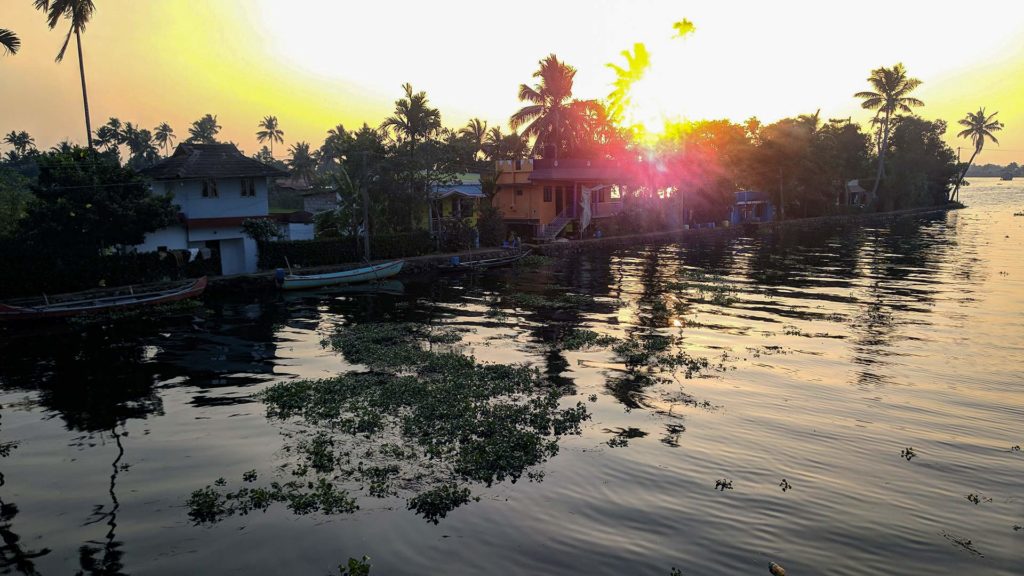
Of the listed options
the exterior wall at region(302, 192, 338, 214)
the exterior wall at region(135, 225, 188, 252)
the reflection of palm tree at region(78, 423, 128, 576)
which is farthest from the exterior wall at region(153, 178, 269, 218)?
the exterior wall at region(302, 192, 338, 214)

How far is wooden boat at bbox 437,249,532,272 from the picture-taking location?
158 ft

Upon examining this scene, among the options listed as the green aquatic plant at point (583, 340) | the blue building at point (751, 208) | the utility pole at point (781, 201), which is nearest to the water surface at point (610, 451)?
the green aquatic plant at point (583, 340)

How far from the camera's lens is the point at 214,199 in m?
41.8

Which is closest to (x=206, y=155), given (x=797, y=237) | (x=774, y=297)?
(x=774, y=297)

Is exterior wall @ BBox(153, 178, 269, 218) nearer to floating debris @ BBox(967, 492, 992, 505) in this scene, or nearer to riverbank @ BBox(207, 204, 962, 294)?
riverbank @ BBox(207, 204, 962, 294)

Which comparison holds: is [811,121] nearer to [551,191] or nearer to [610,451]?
[551,191]

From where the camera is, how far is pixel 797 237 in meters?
74.7

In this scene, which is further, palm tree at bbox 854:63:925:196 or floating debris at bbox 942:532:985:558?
palm tree at bbox 854:63:925:196

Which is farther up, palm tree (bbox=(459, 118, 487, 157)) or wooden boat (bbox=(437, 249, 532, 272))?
palm tree (bbox=(459, 118, 487, 157))

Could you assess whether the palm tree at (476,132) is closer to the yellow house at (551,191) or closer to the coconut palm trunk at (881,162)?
the yellow house at (551,191)

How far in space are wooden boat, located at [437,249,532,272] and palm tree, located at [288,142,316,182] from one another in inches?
2929

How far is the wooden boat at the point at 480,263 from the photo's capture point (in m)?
48.3

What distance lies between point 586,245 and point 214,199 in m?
34.4

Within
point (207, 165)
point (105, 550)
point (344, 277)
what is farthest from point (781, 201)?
point (105, 550)
